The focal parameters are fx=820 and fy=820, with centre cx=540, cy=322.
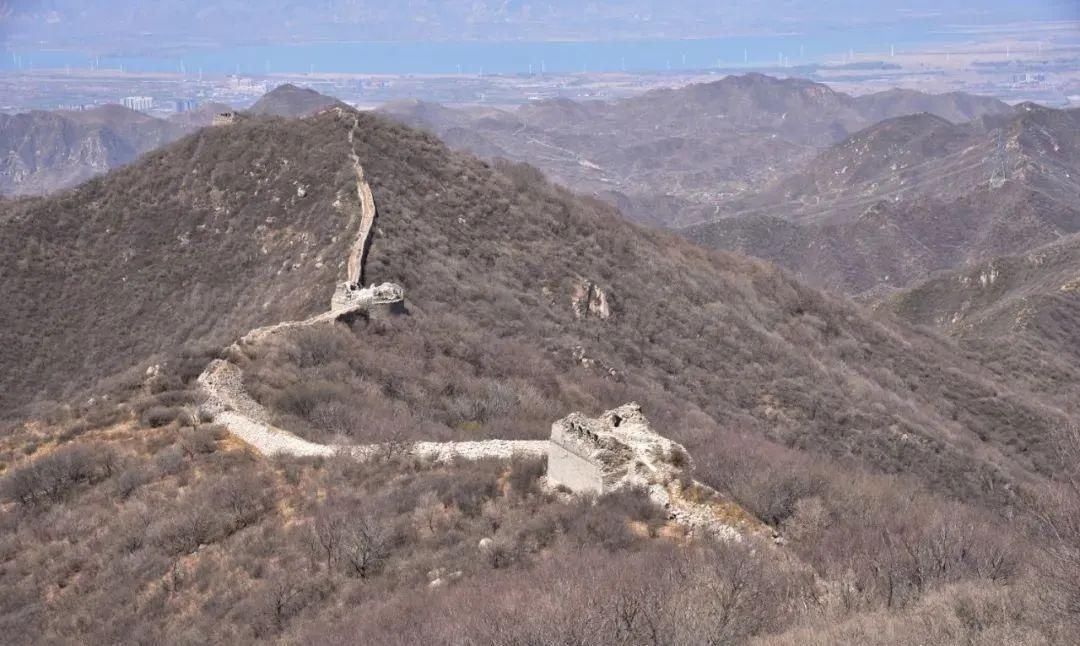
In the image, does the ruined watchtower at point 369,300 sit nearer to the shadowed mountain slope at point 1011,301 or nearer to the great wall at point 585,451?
the great wall at point 585,451

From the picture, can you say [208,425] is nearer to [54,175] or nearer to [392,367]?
[392,367]

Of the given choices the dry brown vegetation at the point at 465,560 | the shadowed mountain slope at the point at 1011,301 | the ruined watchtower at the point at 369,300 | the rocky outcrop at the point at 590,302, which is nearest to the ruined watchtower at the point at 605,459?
the dry brown vegetation at the point at 465,560

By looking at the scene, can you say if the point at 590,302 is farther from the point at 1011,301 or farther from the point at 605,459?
the point at 1011,301

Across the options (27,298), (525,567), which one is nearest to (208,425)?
(525,567)

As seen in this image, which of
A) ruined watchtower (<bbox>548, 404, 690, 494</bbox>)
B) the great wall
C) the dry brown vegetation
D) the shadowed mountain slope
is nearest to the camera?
the dry brown vegetation

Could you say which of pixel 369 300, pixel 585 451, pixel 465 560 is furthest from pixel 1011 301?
pixel 465 560

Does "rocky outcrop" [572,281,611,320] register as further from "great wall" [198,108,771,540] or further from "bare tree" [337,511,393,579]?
"bare tree" [337,511,393,579]

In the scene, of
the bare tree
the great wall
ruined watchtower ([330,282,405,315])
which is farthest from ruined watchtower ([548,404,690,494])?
ruined watchtower ([330,282,405,315])

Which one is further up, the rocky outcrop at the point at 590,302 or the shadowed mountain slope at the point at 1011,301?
the rocky outcrop at the point at 590,302
